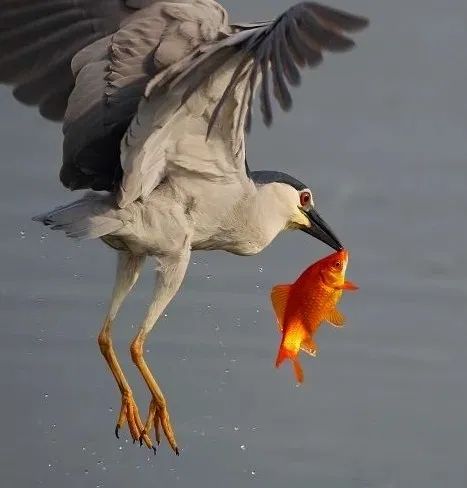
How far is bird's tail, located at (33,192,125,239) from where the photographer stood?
15.4 feet

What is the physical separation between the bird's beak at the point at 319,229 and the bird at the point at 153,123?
2 cm

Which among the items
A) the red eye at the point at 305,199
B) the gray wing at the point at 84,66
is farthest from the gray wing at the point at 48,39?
the red eye at the point at 305,199

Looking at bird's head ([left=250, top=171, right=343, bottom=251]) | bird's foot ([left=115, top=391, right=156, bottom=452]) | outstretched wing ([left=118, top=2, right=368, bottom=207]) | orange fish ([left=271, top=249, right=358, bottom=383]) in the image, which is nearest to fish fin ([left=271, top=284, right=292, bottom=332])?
orange fish ([left=271, top=249, right=358, bottom=383])

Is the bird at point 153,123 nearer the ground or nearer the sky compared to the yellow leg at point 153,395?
nearer the sky

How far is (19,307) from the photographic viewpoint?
6.55m

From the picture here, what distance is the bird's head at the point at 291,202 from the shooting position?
505 cm

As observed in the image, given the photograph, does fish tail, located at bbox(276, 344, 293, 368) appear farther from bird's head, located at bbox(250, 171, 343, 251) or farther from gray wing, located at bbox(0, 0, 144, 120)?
gray wing, located at bbox(0, 0, 144, 120)

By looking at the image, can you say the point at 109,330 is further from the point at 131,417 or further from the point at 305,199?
the point at 305,199

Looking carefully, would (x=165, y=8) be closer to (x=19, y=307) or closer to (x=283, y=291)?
(x=283, y=291)

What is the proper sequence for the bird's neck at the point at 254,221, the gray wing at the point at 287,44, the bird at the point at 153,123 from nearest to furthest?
the gray wing at the point at 287,44 < the bird at the point at 153,123 < the bird's neck at the point at 254,221

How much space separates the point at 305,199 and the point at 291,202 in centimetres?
8

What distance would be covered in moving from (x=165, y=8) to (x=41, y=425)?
2.17 metres

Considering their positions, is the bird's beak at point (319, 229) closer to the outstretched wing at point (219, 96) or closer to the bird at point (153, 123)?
the bird at point (153, 123)

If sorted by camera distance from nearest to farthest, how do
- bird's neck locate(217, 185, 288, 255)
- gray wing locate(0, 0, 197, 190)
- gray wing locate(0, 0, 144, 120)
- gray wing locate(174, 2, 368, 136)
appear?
gray wing locate(174, 2, 368, 136)
gray wing locate(0, 0, 197, 190)
gray wing locate(0, 0, 144, 120)
bird's neck locate(217, 185, 288, 255)
